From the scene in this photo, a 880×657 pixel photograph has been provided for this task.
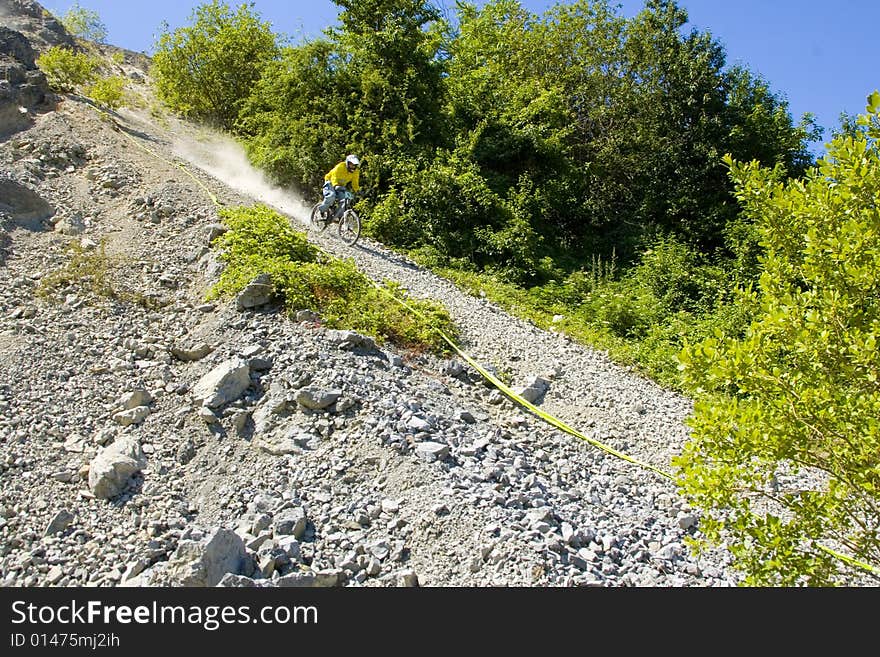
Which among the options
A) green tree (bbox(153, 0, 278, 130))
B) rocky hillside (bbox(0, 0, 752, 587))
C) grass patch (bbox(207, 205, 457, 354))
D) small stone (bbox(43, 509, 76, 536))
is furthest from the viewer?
green tree (bbox(153, 0, 278, 130))

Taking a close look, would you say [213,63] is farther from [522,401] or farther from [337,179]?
[522,401]

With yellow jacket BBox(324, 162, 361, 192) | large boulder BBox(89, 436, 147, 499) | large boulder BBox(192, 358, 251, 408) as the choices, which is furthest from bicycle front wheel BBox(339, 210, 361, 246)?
large boulder BBox(89, 436, 147, 499)

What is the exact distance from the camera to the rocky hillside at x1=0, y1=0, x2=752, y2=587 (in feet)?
15.6

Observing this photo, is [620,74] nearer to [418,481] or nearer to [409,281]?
[409,281]

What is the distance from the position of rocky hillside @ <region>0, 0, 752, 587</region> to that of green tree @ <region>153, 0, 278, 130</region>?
43.6 ft

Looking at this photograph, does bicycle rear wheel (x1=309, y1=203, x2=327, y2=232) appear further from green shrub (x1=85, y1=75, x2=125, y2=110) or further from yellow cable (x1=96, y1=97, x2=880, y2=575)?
green shrub (x1=85, y1=75, x2=125, y2=110)

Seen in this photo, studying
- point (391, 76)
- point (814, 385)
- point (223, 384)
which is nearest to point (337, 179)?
point (391, 76)

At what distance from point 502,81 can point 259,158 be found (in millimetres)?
8339

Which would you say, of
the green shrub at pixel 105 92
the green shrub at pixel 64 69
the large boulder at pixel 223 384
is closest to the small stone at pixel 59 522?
the large boulder at pixel 223 384

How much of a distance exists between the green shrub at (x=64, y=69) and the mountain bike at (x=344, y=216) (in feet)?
29.0

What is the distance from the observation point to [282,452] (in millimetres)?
5902

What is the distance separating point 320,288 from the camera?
863 centimetres

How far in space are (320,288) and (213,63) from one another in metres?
17.6

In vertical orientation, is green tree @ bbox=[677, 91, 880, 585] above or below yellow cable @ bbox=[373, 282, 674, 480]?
above
